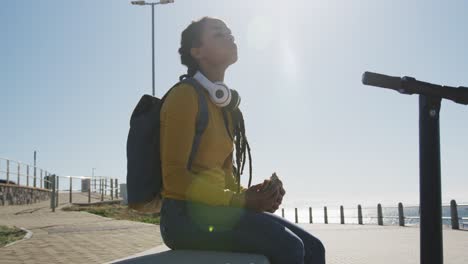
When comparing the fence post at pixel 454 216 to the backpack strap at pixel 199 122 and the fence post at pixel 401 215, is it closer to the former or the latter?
the fence post at pixel 401 215

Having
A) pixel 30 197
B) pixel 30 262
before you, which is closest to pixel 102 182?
pixel 30 197

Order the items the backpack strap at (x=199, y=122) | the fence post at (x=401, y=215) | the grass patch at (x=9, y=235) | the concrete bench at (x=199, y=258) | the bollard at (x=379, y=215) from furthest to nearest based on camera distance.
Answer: the bollard at (x=379, y=215) < the fence post at (x=401, y=215) < the grass patch at (x=9, y=235) < the backpack strap at (x=199, y=122) < the concrete bench at (x=199, y=258)

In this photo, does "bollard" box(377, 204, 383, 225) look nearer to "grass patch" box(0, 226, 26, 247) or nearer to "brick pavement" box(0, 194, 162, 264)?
"brick pavement" box(0, 194, 162, 264)

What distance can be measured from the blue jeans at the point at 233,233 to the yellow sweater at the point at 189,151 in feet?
A: 0.17

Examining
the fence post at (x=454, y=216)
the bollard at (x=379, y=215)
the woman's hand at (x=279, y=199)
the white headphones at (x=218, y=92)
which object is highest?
the white headphones at (x=218, y=92)

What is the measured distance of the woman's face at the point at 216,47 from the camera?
7.56ft

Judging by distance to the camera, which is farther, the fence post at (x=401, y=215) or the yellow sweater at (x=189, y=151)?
the fence post at (x=401, y=215)

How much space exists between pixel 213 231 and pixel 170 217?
0.20m

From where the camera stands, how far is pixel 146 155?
1.99 metres

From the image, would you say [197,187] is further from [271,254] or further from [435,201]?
[435,201]

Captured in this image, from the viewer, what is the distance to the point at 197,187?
188cm

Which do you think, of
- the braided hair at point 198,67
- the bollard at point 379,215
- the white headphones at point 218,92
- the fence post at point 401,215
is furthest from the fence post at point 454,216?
the white headphones at point 218,92

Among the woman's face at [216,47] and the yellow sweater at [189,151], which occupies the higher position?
the woman's face at [216,47]

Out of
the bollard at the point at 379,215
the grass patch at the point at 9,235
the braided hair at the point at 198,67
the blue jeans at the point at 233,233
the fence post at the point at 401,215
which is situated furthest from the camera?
the bollard at the point at 379,215
